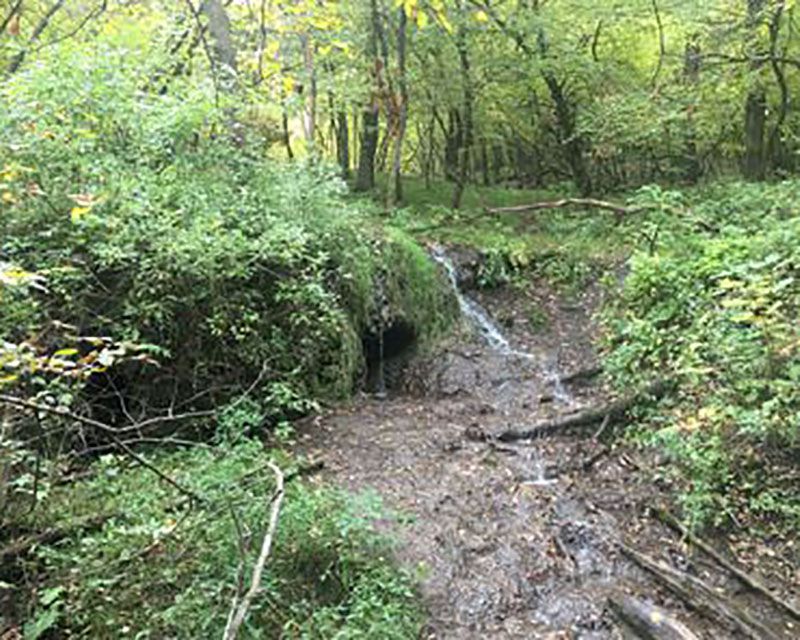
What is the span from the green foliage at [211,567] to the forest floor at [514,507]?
19.8 inches

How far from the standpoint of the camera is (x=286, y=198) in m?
7.55

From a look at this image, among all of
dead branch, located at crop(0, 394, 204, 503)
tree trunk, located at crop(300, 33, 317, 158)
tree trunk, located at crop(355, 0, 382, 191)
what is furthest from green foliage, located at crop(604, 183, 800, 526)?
tree trunk, located at crop(300, 33, 317, 158)

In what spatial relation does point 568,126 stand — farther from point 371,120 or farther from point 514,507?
point 514,507

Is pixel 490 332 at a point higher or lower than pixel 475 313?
lower

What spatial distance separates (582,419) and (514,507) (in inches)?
72.7

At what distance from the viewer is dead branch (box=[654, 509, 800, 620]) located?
429 cm

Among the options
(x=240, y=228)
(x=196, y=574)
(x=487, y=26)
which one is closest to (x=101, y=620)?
(x=196, y=574)

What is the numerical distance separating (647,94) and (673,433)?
989 cm

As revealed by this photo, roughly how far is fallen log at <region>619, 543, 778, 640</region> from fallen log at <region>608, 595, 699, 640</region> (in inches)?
10.5

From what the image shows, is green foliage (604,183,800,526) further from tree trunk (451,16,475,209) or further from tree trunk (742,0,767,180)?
tree trunk (451,16,475,209)

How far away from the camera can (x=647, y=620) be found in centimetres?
419

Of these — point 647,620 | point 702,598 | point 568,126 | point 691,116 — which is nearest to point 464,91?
point 568,126

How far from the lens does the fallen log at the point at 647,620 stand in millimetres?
4020

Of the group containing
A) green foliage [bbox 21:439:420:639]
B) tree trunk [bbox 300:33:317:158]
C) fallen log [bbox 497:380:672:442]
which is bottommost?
fallen log [bbox 497:380:672:442]
